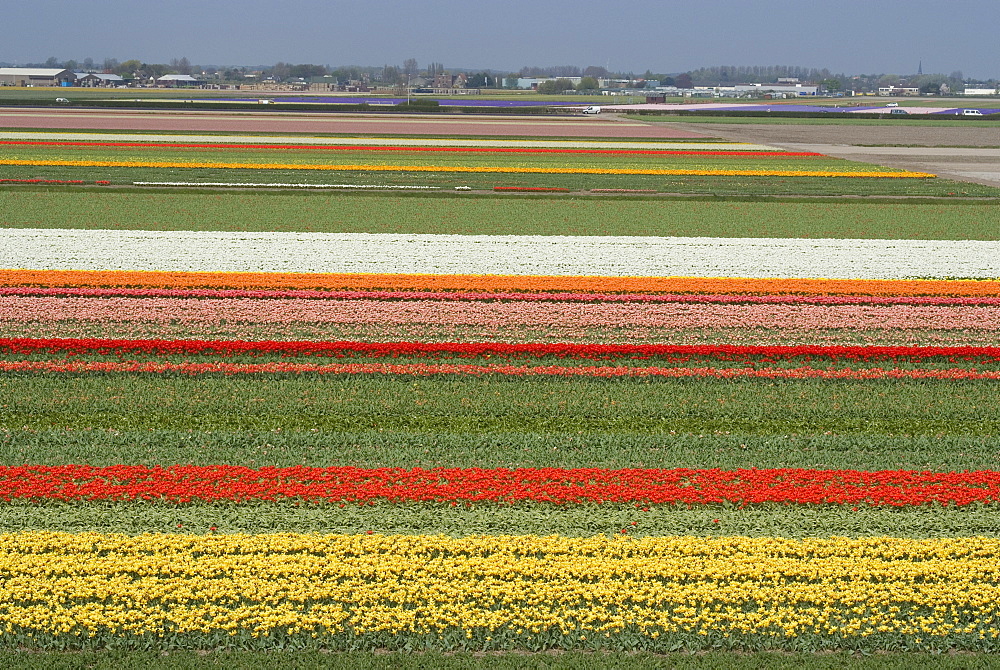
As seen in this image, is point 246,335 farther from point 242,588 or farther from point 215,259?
point 242,588

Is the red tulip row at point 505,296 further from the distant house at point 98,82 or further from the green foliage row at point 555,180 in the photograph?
the distant house at point 98,82

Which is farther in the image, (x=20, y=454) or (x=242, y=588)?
(x=20, y=454)

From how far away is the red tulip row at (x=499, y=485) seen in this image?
9383mm

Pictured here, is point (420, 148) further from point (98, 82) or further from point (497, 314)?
point (98, 82)

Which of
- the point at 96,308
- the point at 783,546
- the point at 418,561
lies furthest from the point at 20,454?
the point at 783,546

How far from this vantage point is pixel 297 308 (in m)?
16.4

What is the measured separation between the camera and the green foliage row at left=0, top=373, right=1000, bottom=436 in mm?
11344

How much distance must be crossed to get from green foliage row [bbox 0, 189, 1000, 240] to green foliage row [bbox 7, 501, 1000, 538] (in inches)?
615

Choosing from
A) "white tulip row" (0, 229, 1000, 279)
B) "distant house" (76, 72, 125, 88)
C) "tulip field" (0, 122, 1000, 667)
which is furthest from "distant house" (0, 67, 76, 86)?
"tulip field" (0, 122, 1000, 667)

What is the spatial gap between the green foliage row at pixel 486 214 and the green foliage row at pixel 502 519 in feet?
51.2

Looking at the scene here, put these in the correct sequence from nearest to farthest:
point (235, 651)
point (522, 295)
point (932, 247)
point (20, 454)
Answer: point (235, 651)
point (20, 454)
point (522, 295)
point (932, 247)

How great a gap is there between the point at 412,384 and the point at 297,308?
14.5ft

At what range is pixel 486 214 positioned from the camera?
27.3 metres

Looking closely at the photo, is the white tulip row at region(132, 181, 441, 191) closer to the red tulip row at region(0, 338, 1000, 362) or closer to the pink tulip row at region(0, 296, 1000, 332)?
the pink tulip row at region(0, 296, 1000, 332)
